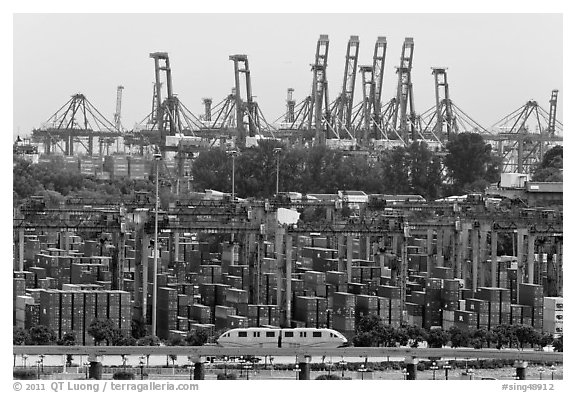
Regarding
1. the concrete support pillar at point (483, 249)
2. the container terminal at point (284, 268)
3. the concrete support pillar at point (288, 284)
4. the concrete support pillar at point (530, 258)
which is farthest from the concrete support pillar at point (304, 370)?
the concrete support pillar at point (483, 249)

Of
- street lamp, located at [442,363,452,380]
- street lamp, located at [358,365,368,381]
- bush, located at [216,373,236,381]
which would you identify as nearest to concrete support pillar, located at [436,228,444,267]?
street lamp, located at [442,363,452,380]

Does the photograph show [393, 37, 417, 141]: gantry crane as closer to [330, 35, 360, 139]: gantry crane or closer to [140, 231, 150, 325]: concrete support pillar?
[330, 35, 360, 139]: gantry crane

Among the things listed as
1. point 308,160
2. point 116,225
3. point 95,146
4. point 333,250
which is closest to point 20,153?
point 308,160

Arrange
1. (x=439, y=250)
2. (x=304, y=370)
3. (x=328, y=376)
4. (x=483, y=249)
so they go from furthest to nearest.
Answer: (x=439, y=250) → (x=483, y=249) → (x=304, y=370) → (x=328, y=376)

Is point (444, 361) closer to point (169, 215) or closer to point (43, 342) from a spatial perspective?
point (43, 342)

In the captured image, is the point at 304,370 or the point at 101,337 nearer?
the point at 304,370

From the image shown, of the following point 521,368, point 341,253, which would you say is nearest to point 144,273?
point 341,253

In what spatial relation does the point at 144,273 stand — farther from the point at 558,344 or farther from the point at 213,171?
the point at 213,171
